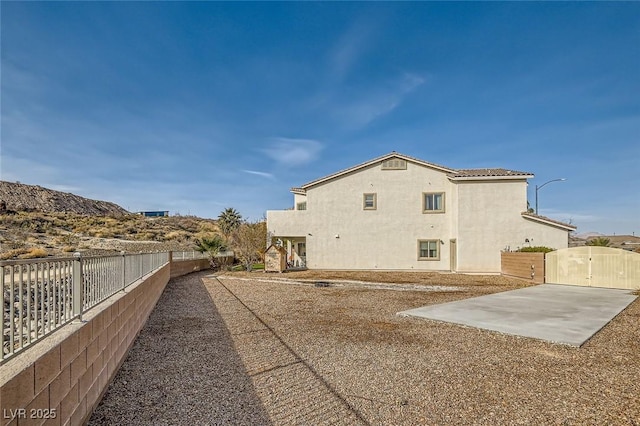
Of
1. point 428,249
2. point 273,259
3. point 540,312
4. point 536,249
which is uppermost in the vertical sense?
point 536,249

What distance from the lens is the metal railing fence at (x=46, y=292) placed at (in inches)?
111

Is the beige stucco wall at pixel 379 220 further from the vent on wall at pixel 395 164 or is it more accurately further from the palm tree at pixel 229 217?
the palm tree at pixel 229 217

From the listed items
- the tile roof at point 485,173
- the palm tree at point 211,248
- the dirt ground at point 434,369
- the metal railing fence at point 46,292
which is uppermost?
the tile roof at point 485,173

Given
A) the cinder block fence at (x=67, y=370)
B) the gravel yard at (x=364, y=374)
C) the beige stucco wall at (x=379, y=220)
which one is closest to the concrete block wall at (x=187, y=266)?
the beige stucco wall at (x=379, y=220)

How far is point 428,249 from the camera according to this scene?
77.2 feet

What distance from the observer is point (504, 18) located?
52.3 ft

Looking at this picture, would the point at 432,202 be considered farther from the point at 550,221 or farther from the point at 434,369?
the point at 434,369

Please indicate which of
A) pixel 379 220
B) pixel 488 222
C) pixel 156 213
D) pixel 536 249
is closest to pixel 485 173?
pixel 488 222

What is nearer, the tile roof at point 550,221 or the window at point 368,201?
the tile roof at point 550,221

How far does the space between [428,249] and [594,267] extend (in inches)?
356

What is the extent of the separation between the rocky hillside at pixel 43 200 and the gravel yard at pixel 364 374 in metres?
49.2

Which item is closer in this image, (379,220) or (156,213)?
(379,220)

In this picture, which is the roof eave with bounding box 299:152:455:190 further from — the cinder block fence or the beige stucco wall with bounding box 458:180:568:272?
the cinder block fence

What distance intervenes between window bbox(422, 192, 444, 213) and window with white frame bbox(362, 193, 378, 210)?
10.9 ft
